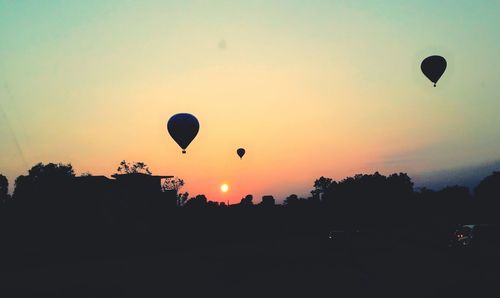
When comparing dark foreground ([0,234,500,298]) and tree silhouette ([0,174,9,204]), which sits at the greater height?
tree silhouette ([0,174,9,204])

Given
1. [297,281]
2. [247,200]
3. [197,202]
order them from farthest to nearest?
[247,200] → [197,202] → [297,281]

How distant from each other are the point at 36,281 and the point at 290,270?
10.3m

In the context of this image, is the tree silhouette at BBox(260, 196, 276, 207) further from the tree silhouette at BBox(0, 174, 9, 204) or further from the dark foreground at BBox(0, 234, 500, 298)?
the tree silhouette at BBox(0, 174, 9, 204)

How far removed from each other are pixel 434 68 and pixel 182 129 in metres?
18.1

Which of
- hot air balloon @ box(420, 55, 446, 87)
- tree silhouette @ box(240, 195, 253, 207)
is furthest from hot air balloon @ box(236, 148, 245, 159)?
hot air balloon @ box(420, 55, 446, 87)

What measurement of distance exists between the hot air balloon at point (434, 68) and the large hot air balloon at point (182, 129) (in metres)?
16.9

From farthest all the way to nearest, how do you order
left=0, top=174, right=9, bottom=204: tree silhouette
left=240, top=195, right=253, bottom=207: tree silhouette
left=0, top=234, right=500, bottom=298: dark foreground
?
left=0, top=174, right=9, bottom=204: tree silhouette, left=240, top=195, right=253, bottom=207: tree silhouette, left=0, top=234, right=500, bottom=298: dark foreground

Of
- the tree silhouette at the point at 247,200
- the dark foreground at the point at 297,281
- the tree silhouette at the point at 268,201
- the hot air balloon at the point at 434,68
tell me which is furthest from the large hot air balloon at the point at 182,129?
the tree silhouette at the point at 268,201

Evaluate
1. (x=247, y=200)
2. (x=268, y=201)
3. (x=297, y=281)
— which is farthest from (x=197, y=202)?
(x=297, y=281)

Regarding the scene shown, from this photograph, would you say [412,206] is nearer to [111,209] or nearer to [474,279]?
[111,209]

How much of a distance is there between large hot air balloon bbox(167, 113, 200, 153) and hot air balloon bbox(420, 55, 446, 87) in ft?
55.6

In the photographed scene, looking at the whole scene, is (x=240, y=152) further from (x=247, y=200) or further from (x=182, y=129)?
(x=182, y=129)

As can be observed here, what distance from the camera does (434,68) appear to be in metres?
30.1

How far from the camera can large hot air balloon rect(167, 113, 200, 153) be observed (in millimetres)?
31516
